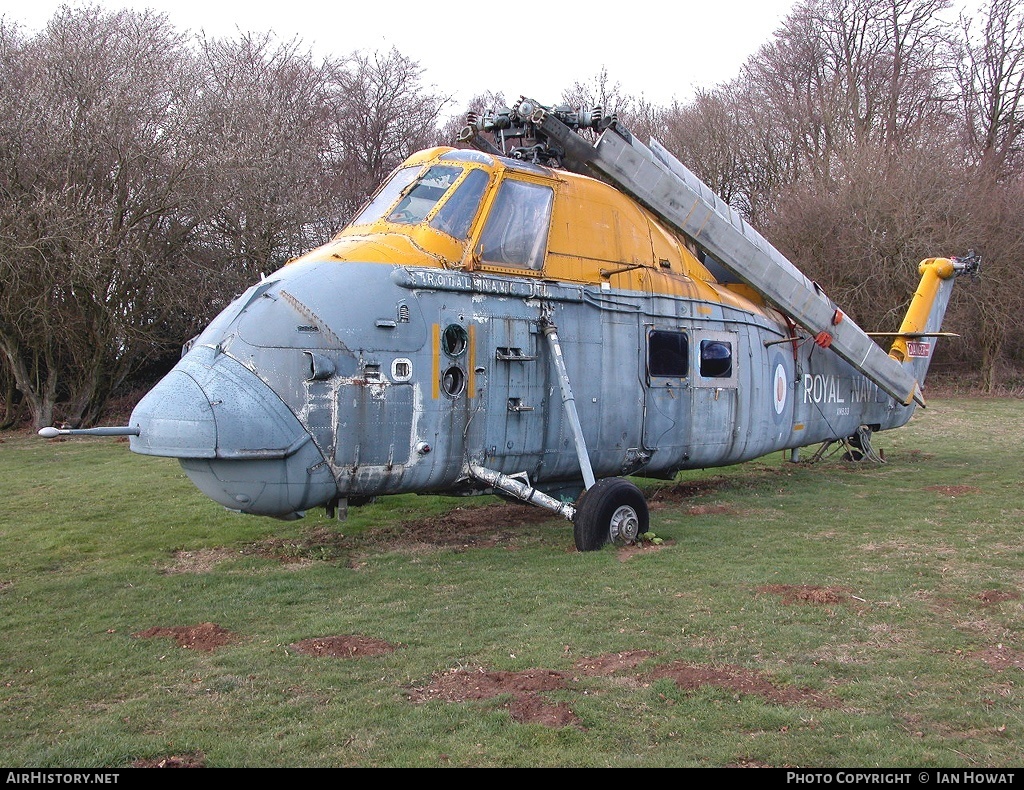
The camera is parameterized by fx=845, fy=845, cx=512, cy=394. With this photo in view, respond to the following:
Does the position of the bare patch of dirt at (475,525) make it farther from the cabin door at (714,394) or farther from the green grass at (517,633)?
the cabin door at (714,394)

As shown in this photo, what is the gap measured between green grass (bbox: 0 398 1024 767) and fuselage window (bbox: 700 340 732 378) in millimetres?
1914

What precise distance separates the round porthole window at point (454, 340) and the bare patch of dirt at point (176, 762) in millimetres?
4600

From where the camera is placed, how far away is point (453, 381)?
8430 mm

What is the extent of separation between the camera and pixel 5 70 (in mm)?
22406

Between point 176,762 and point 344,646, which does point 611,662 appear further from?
point 176,762

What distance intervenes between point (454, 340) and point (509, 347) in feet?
2.20

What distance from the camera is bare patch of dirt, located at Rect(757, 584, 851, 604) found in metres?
7.20

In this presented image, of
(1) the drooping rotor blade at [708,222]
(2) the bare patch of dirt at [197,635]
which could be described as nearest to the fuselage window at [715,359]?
(1) the drooping rotor blade at [708,222]

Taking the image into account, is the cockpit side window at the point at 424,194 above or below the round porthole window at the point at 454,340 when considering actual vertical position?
above

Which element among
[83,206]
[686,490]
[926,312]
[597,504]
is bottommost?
[686,490]

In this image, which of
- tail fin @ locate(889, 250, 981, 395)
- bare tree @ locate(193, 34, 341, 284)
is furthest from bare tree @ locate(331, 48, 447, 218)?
tail fin @ locate(889, 250, 981, 395)

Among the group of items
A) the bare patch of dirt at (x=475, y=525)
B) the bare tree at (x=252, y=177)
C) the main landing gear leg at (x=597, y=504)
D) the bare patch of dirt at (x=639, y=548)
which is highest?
the bare tree at (x=252, y=177)

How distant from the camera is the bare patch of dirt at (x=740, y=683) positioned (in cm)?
523

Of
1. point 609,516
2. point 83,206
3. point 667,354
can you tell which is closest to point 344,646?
point 609,516
